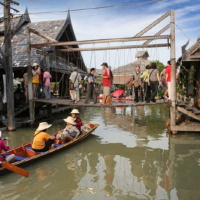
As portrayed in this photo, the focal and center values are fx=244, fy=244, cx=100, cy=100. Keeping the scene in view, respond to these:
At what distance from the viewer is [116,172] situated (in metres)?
6.02

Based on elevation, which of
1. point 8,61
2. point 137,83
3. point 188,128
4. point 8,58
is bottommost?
point 188,128

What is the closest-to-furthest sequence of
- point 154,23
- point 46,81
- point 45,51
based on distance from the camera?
point 154,23 → point 46,81 → point 45,51

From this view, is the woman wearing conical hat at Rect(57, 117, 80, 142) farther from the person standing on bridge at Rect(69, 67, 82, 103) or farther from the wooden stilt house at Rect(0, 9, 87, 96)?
the wooden stilt house at Rect(0, 9, 87, 96)

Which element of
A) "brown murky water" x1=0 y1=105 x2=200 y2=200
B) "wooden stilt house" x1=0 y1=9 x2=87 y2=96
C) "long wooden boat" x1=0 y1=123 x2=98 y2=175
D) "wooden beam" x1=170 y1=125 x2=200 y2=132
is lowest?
"brown murky water" x1=0 y1=105 x2=200 y2=200

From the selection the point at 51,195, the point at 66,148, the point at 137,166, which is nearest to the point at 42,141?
the point at 66,148

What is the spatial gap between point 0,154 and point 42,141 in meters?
1.37

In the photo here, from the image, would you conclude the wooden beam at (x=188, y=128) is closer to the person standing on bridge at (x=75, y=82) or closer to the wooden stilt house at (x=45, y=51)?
the person standing on bridge at (x=75, y=82)

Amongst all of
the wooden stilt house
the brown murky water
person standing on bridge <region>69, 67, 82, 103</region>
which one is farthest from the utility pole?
person standing on bridge <region>69, 67, 82, 103</region>

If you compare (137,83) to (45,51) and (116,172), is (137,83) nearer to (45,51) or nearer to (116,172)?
(116,172)

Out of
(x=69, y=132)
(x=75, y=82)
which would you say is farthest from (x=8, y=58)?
(x=69, y=132)

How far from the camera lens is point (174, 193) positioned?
16.1 ft

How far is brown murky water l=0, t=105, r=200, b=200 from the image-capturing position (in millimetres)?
4934

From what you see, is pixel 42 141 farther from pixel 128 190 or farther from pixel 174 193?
pixel 174 193

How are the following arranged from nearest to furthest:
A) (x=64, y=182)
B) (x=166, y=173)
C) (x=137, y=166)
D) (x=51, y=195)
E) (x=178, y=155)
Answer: (x=51, y=195) → (x=64, y=182) → (x=166, y=173) → (x=137, y=166) → (x=178, y=155)
